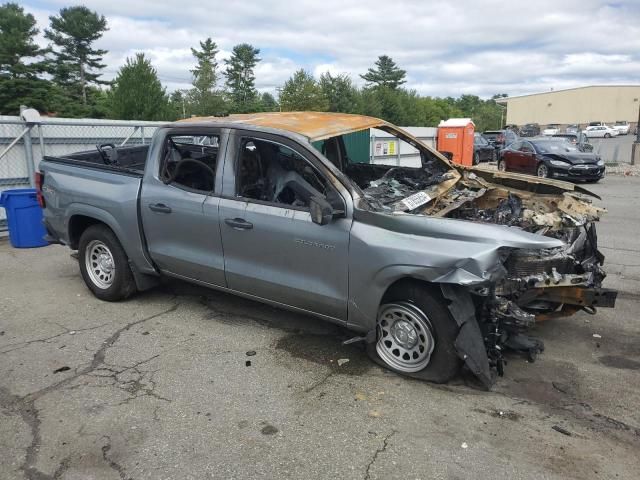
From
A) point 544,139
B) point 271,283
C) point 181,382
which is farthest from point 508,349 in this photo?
point 544,139

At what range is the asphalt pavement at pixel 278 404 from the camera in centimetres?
293

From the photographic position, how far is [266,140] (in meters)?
4.29

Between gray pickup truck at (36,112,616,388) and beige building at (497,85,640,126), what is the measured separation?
330 feet

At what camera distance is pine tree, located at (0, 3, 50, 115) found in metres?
38.1

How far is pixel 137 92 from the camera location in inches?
1048

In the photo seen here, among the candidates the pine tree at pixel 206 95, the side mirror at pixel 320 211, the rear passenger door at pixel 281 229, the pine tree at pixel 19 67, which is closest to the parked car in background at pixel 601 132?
the pine tree at pixel 206 95

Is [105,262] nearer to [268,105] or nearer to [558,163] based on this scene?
[558,163]

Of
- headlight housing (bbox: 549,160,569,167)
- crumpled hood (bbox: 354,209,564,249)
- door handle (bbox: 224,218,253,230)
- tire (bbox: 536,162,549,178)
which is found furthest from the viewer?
tire (bbox: 536,162,549,178)

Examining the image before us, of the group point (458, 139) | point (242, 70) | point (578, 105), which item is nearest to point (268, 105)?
point (242, 70)

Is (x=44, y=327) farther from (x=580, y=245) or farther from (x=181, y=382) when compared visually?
(x=580, y=245)

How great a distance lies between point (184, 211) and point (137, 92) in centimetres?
2453

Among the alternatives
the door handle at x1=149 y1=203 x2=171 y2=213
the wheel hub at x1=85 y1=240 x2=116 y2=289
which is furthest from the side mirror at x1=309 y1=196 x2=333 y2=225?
the wheel hub at x1=85 y1=240 x2=116 y2=289

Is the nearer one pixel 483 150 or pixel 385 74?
pixel 483 150

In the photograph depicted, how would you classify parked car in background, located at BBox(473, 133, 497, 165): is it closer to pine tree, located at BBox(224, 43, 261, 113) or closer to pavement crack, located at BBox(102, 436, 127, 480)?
pavement crack, located at BBox(102, 436, 127, 480)
